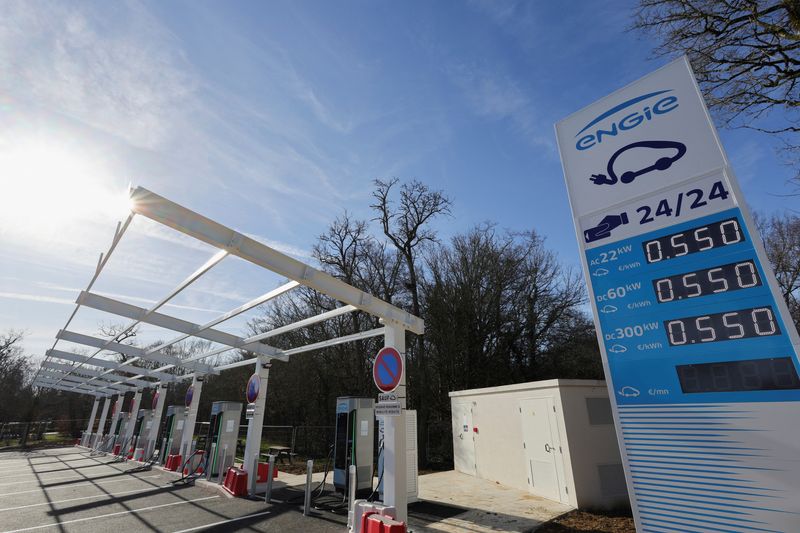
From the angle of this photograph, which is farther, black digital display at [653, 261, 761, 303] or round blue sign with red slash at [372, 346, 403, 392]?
round blue sign with red slash at [372, 346, 403, 392]

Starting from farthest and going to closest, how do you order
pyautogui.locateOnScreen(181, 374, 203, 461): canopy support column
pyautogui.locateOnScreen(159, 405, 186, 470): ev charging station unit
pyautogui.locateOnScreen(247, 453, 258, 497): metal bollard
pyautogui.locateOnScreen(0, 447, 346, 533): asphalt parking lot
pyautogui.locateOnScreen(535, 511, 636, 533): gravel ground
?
1. pyautogui.locateOnScreen(159, 405, 186, 470): ev charging station unit
2. pyautogui.locateOnScreen(181, 374, 203, 461): canopy support column
3. pyautogui.locateOnScreen(247, 453, 258, 497): metal bollard
4. pyautogui.locateOnScreen(0, 447, 346, 533): asphalt parking lot
5. pyautogui.locateOnScreen(535, 511, 636, 533): gravel ground

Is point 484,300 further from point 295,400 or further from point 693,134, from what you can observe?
point 693,134

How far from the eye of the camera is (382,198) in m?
21.8

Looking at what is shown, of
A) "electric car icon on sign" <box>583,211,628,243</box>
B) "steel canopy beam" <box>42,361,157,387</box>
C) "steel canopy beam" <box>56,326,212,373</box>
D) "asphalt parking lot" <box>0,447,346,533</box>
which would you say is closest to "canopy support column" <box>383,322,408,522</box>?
"asphalt parking lot" <box>0,447,346,533</box>

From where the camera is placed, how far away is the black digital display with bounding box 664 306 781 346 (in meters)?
3.37

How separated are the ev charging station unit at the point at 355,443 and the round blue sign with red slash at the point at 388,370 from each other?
4.53m

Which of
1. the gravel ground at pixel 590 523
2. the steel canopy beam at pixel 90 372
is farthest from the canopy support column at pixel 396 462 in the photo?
the steel canopy beam at pixel 90 372

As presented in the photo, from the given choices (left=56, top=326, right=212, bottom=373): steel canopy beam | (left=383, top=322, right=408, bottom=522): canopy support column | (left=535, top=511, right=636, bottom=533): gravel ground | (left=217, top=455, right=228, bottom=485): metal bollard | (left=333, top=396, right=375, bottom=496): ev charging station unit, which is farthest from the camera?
(left=56, top=326, right=212, bottom=373): steel canopy beam

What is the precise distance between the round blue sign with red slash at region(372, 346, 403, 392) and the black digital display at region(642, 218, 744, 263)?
12.6 feet

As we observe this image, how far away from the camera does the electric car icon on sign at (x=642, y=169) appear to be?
14.5 ft

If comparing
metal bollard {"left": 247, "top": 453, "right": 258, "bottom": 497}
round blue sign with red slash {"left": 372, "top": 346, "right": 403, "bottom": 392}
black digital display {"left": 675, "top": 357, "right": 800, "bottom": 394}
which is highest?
round blue sign with red slash {"left": 372, "top": 346, "right": 403, "bottom": 392}

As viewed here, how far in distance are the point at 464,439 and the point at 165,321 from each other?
999cm

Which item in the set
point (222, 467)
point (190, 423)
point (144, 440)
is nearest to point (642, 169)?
point (222, 467)

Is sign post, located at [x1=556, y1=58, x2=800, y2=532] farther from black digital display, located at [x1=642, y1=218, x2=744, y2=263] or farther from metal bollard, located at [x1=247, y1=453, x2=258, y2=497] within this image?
metal bollard, located at [x1=247, y1=453, x2=258, y2=497]
